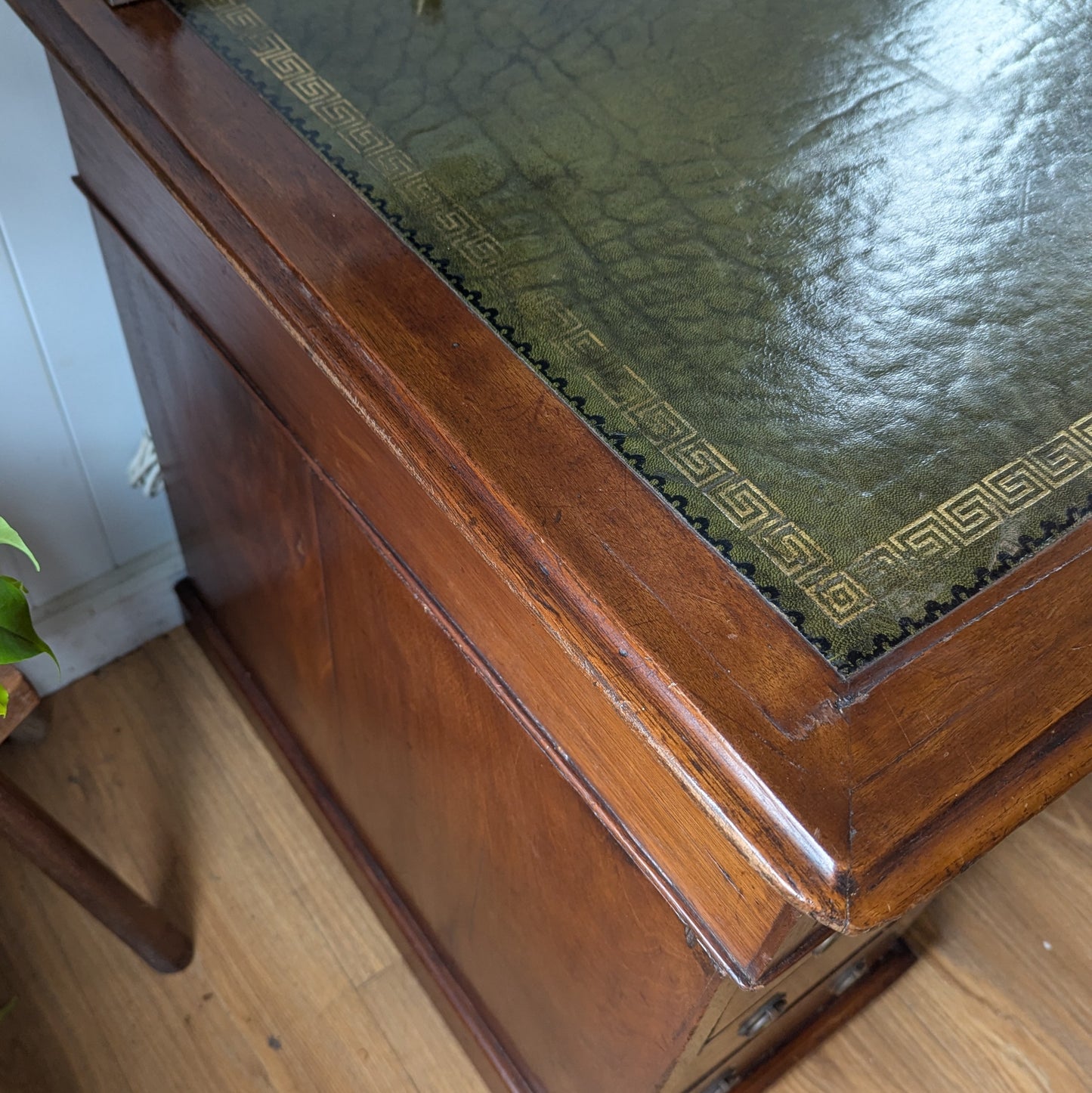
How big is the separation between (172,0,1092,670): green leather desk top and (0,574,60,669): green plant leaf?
290mm

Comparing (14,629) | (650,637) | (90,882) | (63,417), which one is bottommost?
(90,882)

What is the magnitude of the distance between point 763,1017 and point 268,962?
1.56 feet

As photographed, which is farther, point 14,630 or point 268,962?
point 268,962

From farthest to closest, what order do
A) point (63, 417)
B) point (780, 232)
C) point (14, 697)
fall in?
point (63, 417)
point (14, 697)
point (780, 232)

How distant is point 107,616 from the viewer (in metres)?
1.10

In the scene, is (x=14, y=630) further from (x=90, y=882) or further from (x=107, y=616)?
(x=107, y=616)

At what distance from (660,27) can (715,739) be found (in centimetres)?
47

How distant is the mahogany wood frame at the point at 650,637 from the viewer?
37cm

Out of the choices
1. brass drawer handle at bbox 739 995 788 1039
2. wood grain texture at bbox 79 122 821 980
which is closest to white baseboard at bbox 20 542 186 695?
wood grain texture at bbox 79 122 821 980

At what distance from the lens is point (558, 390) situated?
47 cm

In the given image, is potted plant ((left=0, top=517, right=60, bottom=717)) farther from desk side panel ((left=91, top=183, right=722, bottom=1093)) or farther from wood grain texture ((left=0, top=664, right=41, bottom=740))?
desk side panel ((left=91, top=183, right=722, bottom=1093))

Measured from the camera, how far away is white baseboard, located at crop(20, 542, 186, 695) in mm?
1066

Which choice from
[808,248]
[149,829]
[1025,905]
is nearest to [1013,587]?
[808,248]

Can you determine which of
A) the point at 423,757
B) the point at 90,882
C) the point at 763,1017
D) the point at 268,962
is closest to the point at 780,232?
the point at 423,757
